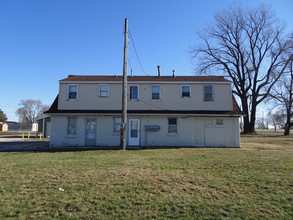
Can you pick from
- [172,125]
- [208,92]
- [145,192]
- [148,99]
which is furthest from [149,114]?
[145,192]

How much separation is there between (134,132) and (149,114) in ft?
6.16

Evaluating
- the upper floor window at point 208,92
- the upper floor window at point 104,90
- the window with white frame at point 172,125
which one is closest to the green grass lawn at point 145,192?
the window with white frame at point 172,125

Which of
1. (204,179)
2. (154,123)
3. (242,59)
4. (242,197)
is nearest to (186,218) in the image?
(242,197)

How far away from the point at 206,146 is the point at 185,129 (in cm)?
204

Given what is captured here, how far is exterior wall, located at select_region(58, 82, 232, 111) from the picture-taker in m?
21.0

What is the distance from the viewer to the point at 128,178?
328 inches

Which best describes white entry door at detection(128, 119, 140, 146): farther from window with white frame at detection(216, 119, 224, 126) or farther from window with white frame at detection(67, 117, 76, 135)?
window with white frame at detection(216, 119, 224, 126)

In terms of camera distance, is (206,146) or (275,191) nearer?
(275,191)

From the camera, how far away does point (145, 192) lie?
272 inches

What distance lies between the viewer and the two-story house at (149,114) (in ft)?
66.8

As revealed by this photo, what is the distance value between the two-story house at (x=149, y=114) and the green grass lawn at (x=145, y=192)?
9969 mm

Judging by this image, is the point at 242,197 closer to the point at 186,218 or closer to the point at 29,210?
the point at 186,218

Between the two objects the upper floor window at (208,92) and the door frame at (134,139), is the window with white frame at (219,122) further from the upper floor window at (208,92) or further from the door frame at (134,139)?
the door frame at (134,139)

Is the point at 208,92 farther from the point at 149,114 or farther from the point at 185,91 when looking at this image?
the point at 149,114
